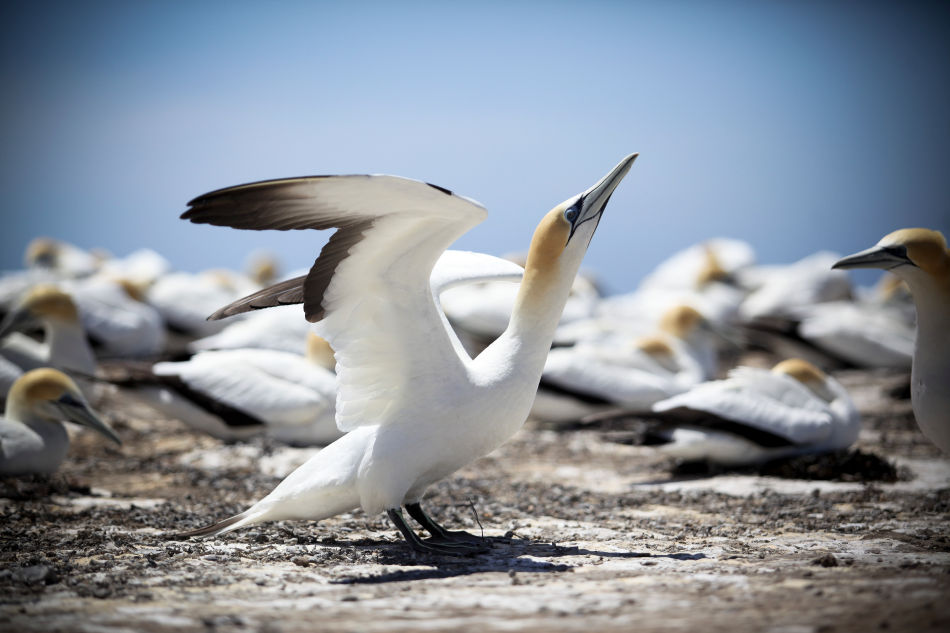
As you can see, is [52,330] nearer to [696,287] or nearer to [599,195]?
[599,195]

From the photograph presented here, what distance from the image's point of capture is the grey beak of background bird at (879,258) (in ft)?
18.3

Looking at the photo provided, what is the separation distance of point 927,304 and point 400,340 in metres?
3.09

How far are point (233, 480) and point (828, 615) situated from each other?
5470mm

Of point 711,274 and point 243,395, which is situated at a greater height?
point 711,274

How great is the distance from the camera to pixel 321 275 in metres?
4.67

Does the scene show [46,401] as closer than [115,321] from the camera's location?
Yes

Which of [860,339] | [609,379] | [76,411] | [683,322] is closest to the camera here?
[76,411]

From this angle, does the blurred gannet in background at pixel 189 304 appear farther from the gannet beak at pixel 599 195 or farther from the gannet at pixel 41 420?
the gannet beak at pixel 599 195

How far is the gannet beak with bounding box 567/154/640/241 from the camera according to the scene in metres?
5.17

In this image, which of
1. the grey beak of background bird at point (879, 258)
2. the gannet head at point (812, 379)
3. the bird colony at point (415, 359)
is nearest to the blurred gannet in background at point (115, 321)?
the bird colony at point (415, 359)

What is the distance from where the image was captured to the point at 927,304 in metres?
5.58

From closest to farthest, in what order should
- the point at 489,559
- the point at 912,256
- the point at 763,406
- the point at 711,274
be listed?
the point at 489,559 < the point at 912,256 < the point at 763,406 < the point at 711,274

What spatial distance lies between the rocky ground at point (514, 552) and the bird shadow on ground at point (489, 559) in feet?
0.07

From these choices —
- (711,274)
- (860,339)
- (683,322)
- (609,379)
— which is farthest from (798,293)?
(609,379)
